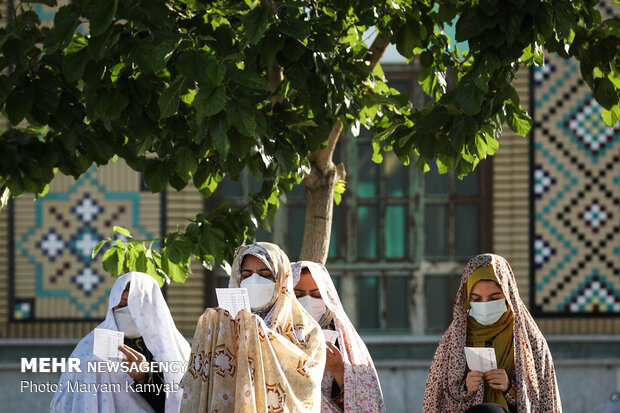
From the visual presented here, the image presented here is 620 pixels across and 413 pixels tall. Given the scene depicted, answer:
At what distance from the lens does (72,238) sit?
31.4ft

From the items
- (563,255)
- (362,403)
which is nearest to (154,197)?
(563,255)

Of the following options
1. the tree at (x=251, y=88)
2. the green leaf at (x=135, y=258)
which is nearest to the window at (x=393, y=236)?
the green leaf at (x=135, y=258)

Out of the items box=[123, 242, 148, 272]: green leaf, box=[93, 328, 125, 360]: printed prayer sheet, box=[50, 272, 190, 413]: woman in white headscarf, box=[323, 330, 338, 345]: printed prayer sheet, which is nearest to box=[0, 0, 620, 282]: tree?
box=[123, 242, 148, 272]: green leaf

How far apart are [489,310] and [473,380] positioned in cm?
34

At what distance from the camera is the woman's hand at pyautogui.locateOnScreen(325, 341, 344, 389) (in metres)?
4.93

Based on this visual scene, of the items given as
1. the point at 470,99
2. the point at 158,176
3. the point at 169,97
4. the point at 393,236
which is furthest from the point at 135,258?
the point at 393,236

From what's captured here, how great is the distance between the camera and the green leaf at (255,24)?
13.4 ft

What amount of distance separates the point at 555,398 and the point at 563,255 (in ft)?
15.8

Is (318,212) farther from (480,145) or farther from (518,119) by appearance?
(518,119)

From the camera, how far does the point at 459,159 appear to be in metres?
5.16

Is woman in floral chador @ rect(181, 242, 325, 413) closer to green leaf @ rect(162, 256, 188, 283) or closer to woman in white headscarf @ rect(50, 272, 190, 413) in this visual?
woman in white headscarf @ rect(50, 272, 190, 413)

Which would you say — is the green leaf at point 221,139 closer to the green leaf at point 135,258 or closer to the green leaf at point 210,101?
the green leaf at point 210,101

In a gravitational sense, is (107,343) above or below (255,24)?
below

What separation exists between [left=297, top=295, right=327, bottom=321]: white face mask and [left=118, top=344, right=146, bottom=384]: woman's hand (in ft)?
2.61
